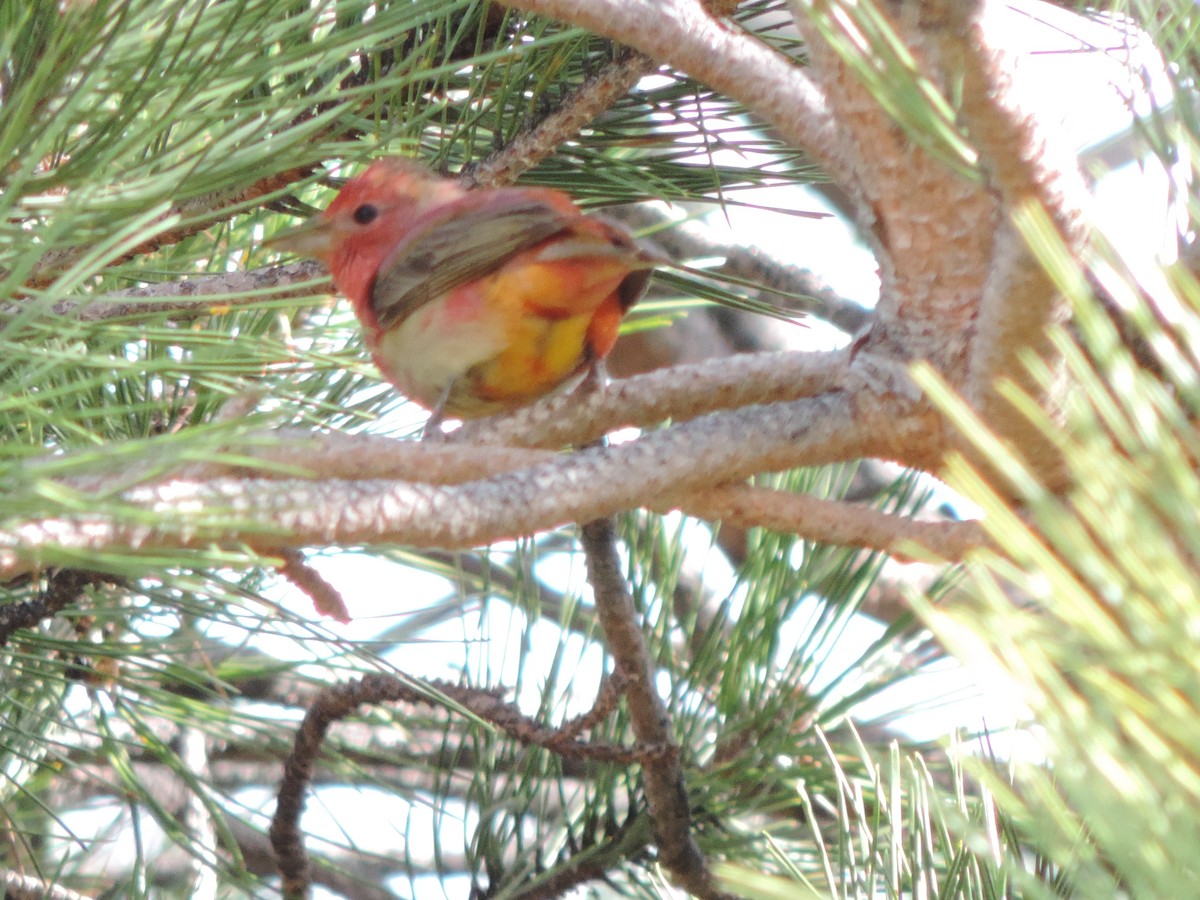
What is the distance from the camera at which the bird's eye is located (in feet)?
6.56

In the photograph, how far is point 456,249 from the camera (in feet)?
5.85

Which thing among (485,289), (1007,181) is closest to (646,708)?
(485,289)

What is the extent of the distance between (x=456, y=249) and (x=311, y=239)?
12.2 inches

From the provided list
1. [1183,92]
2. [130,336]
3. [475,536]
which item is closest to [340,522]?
[475,536]

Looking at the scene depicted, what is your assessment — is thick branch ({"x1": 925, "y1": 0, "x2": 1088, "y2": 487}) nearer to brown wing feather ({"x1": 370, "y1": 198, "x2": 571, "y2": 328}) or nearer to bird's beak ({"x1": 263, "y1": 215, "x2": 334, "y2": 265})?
brown wing feather ({"x1": 370, "y1": 198, "x2": 571, "y2": 328})

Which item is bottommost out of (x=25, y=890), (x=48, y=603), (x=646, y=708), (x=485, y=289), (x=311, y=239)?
(x=646, y=708)

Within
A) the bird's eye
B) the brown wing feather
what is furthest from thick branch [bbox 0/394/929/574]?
the bird's eye

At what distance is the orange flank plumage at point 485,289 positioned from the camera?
5.36 feet

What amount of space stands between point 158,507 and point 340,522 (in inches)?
4.4

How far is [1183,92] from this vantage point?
793 mm

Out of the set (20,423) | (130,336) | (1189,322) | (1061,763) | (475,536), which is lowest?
(1061,763)

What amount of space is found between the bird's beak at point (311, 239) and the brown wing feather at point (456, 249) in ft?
0.36

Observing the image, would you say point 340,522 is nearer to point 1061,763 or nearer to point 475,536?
point 475,536

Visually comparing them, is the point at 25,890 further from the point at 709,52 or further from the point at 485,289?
the point at 709,52
